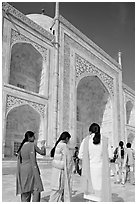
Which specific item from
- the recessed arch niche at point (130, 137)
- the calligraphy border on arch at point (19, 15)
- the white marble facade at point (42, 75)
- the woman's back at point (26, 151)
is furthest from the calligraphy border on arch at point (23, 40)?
the recessed arch niche at point (130, 137)

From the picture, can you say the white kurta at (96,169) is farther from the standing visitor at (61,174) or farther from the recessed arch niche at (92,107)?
the recessed arch niche at (92,107)

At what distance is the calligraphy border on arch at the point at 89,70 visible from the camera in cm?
1133

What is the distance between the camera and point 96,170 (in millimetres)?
2580

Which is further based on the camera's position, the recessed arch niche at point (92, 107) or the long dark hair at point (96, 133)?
the recessed arch niche at point (92, 107)

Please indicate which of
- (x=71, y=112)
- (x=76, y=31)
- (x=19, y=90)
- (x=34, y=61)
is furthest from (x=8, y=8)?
(x=71, y=112)

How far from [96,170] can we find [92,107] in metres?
→ 12.6

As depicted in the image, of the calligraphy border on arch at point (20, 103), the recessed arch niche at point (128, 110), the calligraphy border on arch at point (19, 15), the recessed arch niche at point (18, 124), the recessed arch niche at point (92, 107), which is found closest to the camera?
the calligraphy border on arch at point (20, 103)

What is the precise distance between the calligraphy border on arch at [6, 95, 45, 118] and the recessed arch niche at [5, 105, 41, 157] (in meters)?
0.22

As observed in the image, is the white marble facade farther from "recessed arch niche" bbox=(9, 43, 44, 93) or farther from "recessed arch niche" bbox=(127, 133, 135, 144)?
"recessed arch niche" bbox=(127, 133, 135, 144)

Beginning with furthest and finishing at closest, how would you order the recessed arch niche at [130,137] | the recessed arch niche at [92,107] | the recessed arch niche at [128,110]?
the recessed arch niche at [128,110] → the recessed arch niche at [130,137] → the recessed arch niche at [92,107]

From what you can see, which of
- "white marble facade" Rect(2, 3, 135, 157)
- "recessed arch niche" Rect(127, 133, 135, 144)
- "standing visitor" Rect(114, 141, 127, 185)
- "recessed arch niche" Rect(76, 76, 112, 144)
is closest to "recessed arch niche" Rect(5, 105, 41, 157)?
"white marble facade" Rect(2, 3, 135, 157)

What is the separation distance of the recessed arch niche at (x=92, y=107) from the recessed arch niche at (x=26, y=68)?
4.37 m

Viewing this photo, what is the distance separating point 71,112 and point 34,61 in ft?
10.2

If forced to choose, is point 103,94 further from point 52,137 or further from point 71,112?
point 52,137
